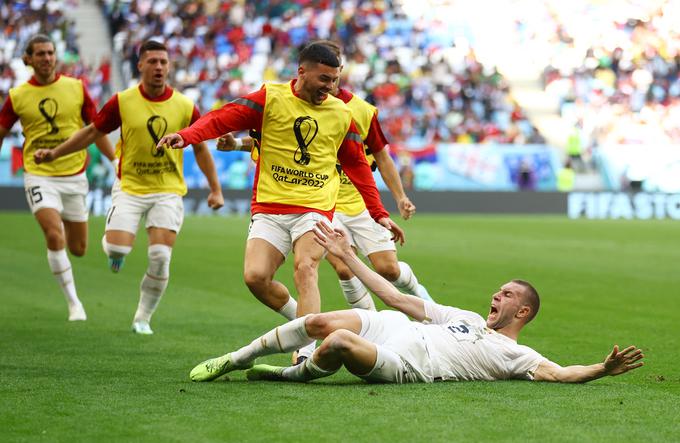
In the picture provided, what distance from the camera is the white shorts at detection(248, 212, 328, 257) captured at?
27.2ft

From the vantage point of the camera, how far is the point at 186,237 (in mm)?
23469

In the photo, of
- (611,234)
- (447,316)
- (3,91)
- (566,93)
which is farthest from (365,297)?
(566,93)

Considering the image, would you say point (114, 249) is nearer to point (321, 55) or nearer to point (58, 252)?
point (58, 252)

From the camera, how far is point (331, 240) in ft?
24.1

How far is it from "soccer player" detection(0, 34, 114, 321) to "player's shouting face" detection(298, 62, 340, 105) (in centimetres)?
399

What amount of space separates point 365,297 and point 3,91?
24.6 meters

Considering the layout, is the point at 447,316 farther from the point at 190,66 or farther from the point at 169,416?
the point at 190,66

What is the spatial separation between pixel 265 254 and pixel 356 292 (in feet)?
7.58

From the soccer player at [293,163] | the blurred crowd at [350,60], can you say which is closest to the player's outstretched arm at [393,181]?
the soccer player at [293,163]

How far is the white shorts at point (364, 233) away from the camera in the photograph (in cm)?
1060

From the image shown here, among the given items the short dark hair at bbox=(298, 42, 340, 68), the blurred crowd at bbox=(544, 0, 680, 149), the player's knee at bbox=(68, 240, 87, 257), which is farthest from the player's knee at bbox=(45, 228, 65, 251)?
the blurred crowd at bbox=(544, 0, 680, 149)

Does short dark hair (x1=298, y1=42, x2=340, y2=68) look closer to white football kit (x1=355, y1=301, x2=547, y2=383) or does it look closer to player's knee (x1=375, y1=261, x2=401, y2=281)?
white football kit (x1=355, y1=301, x2=547, y2=383)

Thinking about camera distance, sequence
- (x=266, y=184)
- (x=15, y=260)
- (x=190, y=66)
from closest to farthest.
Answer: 1. (x=266, y=184)
2. (x=15, y=260)
3. (x=190, y=66)

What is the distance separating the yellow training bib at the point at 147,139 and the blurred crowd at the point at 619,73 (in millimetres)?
25822
